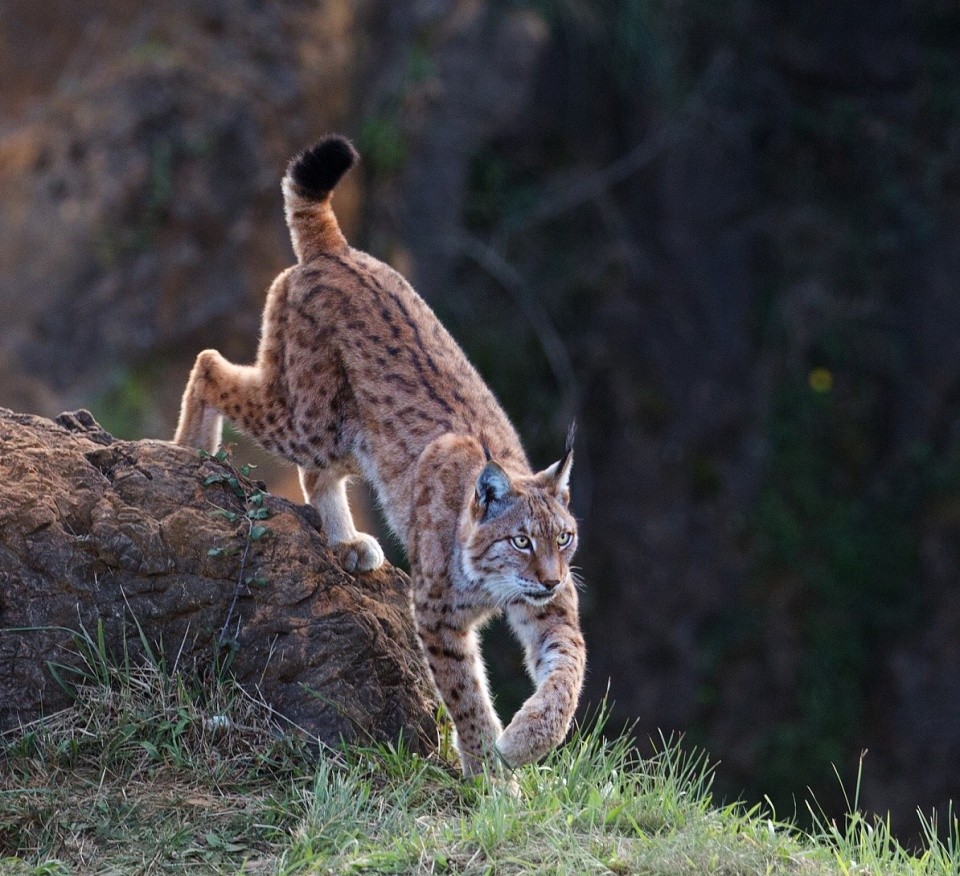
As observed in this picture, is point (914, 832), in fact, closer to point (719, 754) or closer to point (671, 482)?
point (719, 754)

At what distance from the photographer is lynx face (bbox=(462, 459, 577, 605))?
19.5 feet

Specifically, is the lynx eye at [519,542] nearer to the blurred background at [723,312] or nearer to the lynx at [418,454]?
the lynx at [418,454]

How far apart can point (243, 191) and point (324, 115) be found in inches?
47.6

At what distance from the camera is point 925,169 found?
16.4 m

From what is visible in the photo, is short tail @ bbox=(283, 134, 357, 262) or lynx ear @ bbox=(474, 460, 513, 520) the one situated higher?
short tail @ bbox=(283, 134, 357, 262)

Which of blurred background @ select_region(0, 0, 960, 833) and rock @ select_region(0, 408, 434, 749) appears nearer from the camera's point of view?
rock @ select_region(0, 408, 434, 749)

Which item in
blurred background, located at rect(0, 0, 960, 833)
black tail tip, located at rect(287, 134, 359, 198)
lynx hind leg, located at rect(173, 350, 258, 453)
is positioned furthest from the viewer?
blurred background, located at rect(0, 0, 960, 833)

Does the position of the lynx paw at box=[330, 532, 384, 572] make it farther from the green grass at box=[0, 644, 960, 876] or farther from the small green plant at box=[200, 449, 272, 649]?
the green grass at box=[0, 644, 960, 876]

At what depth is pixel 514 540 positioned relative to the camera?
19.6ft

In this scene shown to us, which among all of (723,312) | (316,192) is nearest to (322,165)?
(316,192)

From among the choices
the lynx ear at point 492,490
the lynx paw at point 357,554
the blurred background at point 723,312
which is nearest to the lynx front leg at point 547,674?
the lynx ear at point 492,490

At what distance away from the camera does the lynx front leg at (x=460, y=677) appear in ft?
19.1

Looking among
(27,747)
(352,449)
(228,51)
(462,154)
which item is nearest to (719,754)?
(462,154)

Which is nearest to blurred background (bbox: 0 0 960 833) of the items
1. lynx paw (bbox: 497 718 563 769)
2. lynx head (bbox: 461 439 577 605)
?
lynx head (bbox: 461 439 577 605)
